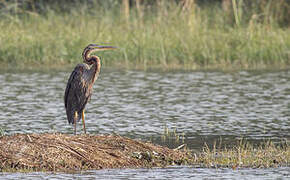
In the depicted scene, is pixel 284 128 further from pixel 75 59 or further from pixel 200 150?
pixel 75 59

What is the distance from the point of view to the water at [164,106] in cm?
1179

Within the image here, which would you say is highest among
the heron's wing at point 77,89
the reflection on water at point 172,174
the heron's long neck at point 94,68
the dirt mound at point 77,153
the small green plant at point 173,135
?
the heron's long neck at point 94,68

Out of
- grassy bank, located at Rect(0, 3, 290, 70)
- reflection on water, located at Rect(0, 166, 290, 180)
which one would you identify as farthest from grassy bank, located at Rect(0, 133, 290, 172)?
grassy bank, located at Rect(0, 3, 290, 70)

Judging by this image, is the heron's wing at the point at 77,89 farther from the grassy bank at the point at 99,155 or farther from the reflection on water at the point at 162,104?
the grassy bank at the point at 99,155

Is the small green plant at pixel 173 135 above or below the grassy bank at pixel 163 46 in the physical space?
below

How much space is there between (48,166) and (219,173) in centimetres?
186

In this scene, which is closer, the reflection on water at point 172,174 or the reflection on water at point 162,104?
the reflection on water at point 172,174

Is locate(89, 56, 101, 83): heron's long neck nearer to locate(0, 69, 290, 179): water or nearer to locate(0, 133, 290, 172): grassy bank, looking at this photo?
locate(0, 69, 290, 179): water

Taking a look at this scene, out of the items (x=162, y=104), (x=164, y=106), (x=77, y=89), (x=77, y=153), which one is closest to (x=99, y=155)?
(x=77, y=153)

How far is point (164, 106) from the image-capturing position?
1474 centimetres

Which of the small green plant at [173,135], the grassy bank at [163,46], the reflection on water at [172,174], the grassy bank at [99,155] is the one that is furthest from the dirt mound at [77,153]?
the grassy bank at [163,46]

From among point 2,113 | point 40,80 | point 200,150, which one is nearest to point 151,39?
point 40,80

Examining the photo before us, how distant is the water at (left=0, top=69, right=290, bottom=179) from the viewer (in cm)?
1179

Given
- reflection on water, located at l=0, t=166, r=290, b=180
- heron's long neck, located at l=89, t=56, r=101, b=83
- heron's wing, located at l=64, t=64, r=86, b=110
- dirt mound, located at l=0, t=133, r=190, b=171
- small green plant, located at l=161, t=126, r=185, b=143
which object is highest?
heron's long neck, located at l=89, t=56, r=101, b=83
